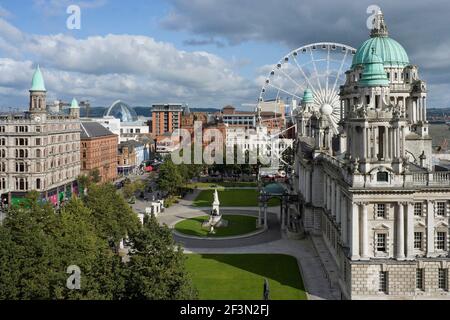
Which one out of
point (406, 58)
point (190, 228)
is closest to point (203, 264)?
point (190, 228)

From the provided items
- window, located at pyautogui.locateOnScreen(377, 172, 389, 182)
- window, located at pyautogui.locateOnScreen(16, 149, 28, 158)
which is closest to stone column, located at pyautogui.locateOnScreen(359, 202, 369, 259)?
window, located at pyautogui.locateOnScreen(377, 172, 389, 182)

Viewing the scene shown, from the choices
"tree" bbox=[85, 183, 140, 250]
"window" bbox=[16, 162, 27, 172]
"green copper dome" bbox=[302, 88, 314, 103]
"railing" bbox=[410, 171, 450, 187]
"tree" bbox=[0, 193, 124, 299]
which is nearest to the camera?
"tree" bbox=[0, 193, 124, 299]

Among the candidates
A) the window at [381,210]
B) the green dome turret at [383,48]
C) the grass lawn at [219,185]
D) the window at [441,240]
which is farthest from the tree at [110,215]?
the grass lawn at [219,185]

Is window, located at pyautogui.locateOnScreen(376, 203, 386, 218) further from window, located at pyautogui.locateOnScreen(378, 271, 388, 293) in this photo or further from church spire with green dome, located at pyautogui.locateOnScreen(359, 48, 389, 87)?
church spire with green dome, located at pyautogui.locateOnScreen(359, 48, 389, 87)

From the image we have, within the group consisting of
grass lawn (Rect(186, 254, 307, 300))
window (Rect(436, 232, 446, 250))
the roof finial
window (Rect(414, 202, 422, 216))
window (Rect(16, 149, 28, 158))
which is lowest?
grass lawn (Rect(186, 254, 307, 300))

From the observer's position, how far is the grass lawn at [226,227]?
77875 millimetres

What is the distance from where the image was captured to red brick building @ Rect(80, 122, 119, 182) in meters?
127

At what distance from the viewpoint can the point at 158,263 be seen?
1405 inches

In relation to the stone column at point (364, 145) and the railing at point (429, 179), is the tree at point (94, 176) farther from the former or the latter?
the railing at point (429, 179)

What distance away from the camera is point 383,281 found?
46812 mm

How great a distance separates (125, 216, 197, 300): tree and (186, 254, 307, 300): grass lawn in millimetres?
12660

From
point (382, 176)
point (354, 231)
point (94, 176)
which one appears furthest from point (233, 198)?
point (382, 176)

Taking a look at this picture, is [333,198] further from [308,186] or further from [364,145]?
[364,145]

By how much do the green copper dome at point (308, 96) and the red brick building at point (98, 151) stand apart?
5594 centimetres
